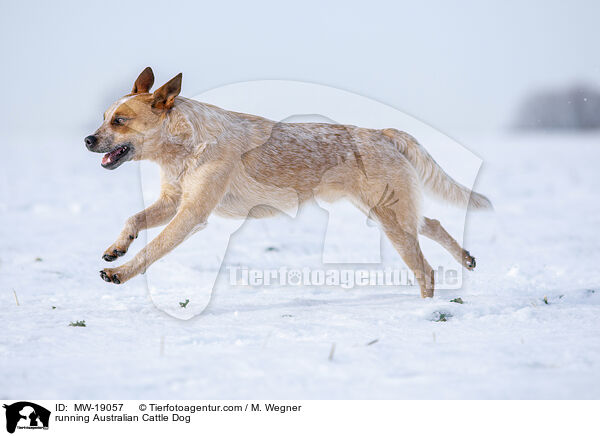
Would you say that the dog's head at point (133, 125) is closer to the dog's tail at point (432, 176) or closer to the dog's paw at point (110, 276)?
the dog's paw at point (110, 276)

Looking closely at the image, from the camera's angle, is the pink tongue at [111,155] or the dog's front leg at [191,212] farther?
the pink tongue at [111,155]

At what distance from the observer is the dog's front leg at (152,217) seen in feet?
13.6

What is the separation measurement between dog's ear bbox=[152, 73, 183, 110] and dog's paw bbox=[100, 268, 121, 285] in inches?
46.4

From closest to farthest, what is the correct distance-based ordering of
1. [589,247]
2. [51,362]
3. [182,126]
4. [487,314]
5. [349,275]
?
[51,362]
[487,314]
[182,126]
[349,275]
[589,247]

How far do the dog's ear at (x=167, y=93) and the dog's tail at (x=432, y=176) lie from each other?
5.76ft

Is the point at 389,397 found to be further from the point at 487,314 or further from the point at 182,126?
the point at 182,126

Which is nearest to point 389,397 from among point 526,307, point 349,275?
point 526,307

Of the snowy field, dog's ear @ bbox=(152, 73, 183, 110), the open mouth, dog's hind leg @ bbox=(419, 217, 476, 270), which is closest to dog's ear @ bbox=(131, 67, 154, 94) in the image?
dog's ear @ bbox=(152, 73, 183, 110)

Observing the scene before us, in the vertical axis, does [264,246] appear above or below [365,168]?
below

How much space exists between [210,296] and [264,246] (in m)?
2.20

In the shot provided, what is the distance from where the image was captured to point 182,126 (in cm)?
428

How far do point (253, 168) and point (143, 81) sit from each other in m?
0.98

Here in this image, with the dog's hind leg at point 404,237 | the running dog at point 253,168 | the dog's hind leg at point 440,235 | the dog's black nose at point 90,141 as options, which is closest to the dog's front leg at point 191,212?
the running dog at point 253,168

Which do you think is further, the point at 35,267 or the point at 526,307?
the point at 35,267
